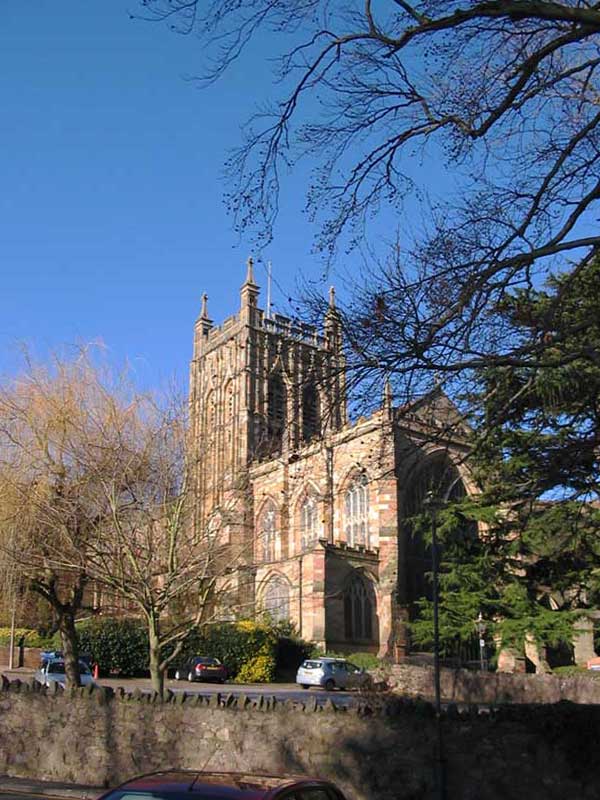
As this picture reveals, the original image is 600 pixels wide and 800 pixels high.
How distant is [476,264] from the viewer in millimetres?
9711

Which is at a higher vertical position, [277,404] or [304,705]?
[277,404]

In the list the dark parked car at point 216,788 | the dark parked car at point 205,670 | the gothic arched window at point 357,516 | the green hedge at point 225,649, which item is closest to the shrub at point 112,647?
the green hedge at point 225,649

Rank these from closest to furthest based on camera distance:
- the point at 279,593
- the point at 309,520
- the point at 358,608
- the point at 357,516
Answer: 1. the point at 358,608
2. the point at 279,593
3. the point at 357,516
4. the point at 309,520

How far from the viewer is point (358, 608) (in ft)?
153

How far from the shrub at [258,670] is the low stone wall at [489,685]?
11.4m

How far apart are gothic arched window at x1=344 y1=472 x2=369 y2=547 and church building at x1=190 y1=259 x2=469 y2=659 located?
0.27ft

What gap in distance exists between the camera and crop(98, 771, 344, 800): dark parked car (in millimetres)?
4805

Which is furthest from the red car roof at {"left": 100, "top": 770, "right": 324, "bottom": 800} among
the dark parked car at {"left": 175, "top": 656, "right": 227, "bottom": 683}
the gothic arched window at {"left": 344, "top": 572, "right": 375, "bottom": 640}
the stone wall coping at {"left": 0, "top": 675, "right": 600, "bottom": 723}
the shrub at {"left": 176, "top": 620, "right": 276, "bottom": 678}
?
the gothic arched window at {"left": 344, "top": 572, "right": 375, "bottom": 640}

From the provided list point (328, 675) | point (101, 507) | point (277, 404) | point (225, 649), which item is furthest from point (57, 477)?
point (225, 649)

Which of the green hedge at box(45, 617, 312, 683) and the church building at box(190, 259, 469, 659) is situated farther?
the green hedge at box(45, 617, 312, 683)

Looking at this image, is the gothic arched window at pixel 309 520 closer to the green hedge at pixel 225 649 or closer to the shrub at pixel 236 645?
the green hedge at pixel 225 649

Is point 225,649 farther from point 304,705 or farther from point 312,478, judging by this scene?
point 304,705

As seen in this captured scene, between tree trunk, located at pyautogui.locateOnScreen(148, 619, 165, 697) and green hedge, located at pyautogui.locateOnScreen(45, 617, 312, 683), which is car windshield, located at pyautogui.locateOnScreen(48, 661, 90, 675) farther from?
tree trunk, located at pyautogui.locateOnScreen(148, 619, 165, 697)

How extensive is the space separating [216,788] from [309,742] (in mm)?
7715
